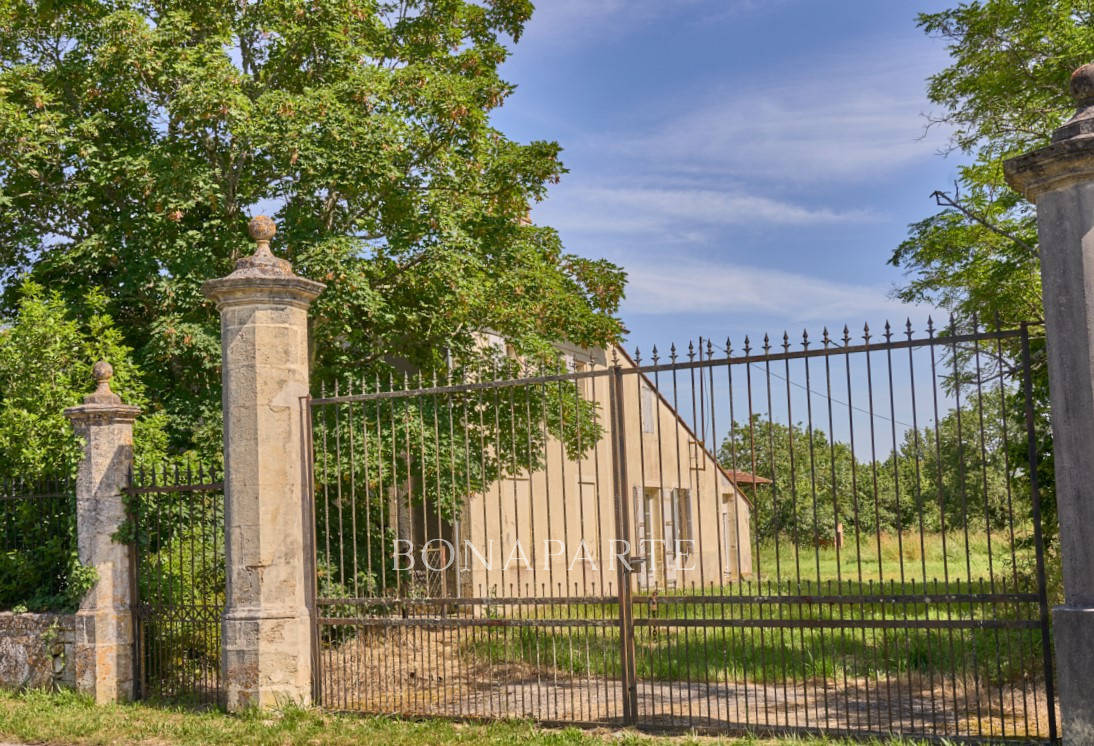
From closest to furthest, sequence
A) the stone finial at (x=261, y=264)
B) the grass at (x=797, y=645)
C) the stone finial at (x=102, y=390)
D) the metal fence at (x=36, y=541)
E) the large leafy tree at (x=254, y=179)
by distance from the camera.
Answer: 1. the grass at (x=797, y=645)
2. the stone finial at (x=261, y=264)
3. the stone finial at (x=102, y=390)
4. the metal fence at (x=36, y=541)
5. the large leafy tree at (x=254, y=179)

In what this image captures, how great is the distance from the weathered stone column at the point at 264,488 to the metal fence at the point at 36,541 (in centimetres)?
281

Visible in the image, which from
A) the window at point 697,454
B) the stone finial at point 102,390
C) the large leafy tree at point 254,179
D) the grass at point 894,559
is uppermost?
the large leafy tree at point 254,179

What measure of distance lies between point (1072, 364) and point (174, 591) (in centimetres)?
831

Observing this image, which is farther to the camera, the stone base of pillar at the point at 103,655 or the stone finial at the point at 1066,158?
the stone base of pillar at the point at 103,655

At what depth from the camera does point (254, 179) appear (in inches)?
525

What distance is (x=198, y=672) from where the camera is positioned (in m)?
10.0

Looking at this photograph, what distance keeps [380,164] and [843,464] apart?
2427 centimetres

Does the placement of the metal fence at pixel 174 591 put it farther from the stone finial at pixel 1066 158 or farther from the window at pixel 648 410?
the window at pixel 648 410

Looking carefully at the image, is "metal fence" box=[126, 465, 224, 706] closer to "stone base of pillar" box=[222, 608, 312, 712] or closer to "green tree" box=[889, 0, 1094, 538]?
"stone base of pillar" box=[222, 608, 312, 712]

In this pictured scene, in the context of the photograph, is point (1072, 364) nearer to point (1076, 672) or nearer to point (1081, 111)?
point (1081, 111)

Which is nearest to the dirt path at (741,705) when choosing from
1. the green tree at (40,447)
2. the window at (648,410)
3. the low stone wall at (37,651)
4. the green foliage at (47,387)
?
the low stone wall at (37,651)

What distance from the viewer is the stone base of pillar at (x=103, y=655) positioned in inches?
382

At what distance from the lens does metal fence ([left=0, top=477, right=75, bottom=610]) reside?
10578 millimetres

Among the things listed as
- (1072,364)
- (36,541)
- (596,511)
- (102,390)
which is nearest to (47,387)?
(102,390)
